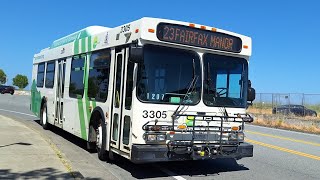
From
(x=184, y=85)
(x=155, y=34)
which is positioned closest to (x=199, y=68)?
(x=184, y=85)

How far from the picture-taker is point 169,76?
26.7 ft

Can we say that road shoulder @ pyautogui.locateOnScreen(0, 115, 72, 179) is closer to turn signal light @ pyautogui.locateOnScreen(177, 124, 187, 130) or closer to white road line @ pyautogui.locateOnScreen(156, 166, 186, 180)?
white road line @ pyautogui.locateOnScreen(156, 166, 186, 180)

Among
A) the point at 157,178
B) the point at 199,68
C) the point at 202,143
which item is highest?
the point at 199,68

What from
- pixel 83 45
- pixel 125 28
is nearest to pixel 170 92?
pixel 125 28

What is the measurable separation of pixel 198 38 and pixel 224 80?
42.7 inches

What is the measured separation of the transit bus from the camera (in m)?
7.90

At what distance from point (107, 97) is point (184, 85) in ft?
6.49

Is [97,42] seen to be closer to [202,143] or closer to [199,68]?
[199,68]

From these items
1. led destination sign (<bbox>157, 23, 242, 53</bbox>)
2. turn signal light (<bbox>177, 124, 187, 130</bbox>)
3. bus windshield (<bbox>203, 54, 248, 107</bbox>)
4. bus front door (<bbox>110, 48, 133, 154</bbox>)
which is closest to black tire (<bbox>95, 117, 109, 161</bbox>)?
bus front door (<bbox>110, 48, 133, 154</bbox>)

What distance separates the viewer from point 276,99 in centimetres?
3509

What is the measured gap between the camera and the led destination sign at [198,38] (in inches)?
322

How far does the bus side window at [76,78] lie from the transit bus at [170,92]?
1283 millimetres

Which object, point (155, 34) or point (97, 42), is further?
point (97, 42)

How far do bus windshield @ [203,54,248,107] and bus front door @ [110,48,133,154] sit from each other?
5.26 feet
